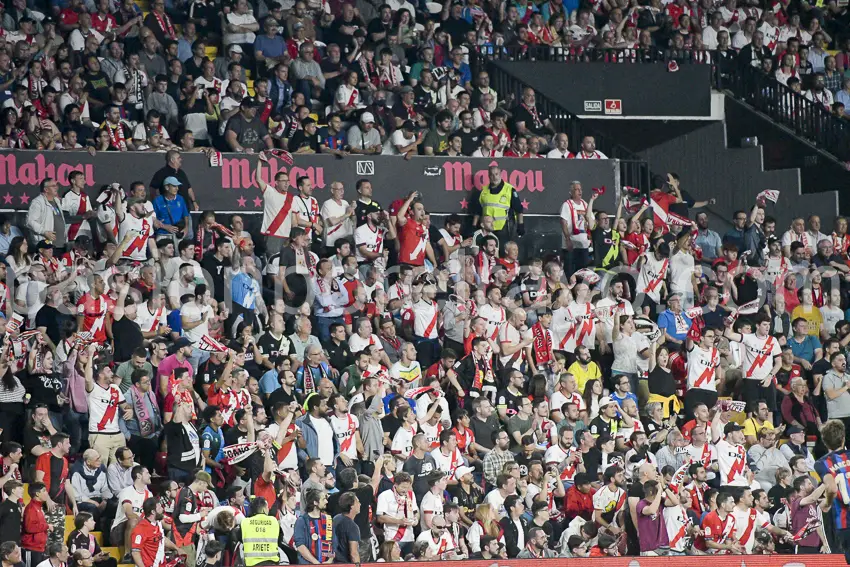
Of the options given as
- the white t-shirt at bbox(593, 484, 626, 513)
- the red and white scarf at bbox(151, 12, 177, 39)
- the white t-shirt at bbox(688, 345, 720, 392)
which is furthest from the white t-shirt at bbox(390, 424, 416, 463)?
the red and white scarf at bbox(151, 12, 177, 39)

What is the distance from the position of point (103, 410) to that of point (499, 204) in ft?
23.3

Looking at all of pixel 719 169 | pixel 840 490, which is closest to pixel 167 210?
pixel 840 490

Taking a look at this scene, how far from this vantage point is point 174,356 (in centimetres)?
1630

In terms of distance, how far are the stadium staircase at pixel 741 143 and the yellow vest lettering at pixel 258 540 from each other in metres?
10.5

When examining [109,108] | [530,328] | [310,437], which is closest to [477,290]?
[530,328]

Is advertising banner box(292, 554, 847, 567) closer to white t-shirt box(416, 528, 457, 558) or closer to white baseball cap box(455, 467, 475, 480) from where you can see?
white t-shirt box(416, 528, 457, 558)

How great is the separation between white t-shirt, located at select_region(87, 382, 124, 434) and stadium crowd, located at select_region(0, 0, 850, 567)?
0.03 metres

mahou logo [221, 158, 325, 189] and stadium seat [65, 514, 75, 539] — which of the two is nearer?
stadium seat [65, 514, 75, 539]

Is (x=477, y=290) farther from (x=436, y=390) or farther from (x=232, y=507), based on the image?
(x=232, y=507)

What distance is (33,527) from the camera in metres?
14.2

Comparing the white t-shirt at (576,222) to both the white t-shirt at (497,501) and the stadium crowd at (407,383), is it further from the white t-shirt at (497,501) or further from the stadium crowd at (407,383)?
the white t-shirt at (497,501)

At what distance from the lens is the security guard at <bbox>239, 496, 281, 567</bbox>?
13844mm

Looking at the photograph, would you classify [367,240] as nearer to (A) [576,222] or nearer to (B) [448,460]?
(A) [576,222]

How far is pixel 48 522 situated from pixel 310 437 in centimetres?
279
